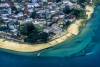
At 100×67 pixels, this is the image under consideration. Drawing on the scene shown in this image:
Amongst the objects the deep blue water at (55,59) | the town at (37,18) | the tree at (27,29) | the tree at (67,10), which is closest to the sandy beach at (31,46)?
the town at (37,18)

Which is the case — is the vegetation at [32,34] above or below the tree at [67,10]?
below

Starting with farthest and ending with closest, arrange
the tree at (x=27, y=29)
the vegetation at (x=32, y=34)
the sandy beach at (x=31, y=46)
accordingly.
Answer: the tree at (x=27, y=29), the vegetation at (x=32, y=34), the sandy beach at (x=31, y=46)

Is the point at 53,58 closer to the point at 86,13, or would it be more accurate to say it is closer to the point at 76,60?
the point at 76,60

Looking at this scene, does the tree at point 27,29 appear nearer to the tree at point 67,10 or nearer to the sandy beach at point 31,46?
the sandy beach at point 31,46


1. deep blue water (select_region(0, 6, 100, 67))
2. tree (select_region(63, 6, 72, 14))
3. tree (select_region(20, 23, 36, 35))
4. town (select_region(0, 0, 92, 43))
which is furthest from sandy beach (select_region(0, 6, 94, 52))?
tree (select_region(63, 6, 72, 14))

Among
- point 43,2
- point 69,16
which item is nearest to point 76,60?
point 69,16

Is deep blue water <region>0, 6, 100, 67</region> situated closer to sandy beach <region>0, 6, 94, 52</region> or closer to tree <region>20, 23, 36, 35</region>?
sandy beach <region>0, 6, 94, 52</region>

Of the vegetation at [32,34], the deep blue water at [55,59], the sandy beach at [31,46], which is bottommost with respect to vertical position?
the deep blue water at [55,59]

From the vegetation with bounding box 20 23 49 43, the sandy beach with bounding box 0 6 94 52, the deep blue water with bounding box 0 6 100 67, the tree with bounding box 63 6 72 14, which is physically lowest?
the deep blue water with bounding box 0 6 100 67
